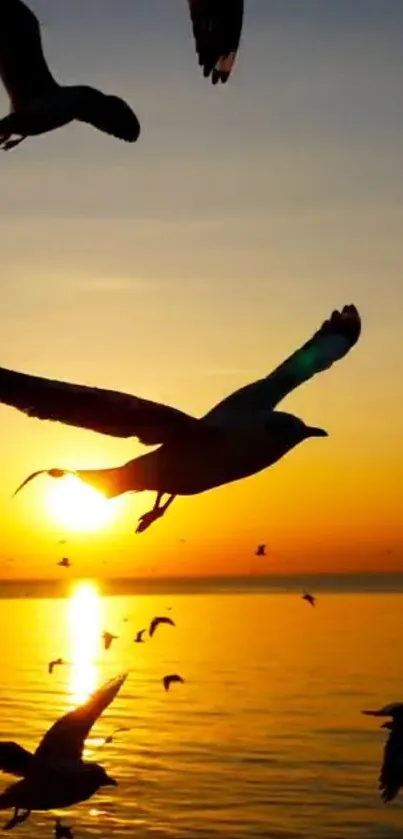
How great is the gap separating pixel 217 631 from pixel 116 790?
59454mm

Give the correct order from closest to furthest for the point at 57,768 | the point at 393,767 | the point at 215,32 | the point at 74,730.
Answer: the point at 215,32 → the point at 57,768 → the point at 393,767 → the point at 74,730

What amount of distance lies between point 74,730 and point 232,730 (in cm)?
2410

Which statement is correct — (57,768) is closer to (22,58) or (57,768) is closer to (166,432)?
(166,432)

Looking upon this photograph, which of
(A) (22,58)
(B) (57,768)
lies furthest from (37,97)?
(B) (57,768)

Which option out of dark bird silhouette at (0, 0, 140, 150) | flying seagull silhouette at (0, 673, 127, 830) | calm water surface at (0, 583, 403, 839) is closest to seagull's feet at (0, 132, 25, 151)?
dark bird silhouette at (0, 0, 140, 150)

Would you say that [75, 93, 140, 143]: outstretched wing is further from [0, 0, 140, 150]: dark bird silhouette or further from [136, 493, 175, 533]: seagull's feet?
[136, 493, 175, 533]: seagull's feet

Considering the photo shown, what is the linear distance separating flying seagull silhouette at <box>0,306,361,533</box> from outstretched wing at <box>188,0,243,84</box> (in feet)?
6.21

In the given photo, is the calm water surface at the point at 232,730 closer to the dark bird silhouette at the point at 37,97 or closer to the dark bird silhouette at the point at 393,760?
the dark bird silhouette at the point at 393,760

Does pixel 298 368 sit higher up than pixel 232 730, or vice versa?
pixel 298 368

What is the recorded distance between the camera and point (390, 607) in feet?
382

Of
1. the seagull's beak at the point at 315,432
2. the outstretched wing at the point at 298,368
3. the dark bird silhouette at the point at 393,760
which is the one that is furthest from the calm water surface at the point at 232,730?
the seagull's beak at the point at 315,432

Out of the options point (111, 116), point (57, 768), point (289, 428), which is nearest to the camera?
point (289, 428)

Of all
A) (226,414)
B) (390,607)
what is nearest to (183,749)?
(226,414)

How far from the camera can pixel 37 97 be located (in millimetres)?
10242
